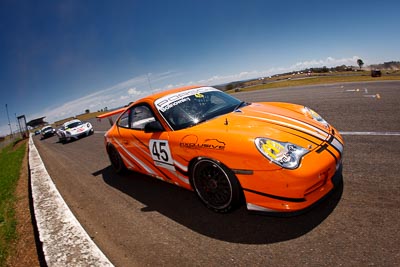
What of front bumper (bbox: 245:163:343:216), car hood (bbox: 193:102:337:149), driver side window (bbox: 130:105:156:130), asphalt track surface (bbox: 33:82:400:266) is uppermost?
driver side window (bbox: 130:105:156:130)

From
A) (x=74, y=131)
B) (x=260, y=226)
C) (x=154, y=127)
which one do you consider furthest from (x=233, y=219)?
(x=74, y=131)

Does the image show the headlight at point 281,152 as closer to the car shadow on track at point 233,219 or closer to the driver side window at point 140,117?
the car shadow on track at point 233,219

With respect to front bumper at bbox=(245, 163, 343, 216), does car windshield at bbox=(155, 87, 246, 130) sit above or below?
above

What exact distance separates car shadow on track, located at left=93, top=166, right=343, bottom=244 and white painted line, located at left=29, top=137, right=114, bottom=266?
0.97 metres

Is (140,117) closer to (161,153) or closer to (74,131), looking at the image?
(161,153)

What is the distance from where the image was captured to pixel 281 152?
254 centimetres

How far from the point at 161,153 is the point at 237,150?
1409 millimetres

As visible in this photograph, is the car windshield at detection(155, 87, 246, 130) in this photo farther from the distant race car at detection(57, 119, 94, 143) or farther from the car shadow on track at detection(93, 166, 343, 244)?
the distant race car at detection(57, 119, 94, 143)

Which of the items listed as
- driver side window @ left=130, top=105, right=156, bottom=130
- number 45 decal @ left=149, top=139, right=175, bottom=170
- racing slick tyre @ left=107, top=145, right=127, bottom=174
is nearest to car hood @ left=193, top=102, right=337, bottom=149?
number 45 decal @ left=149, top=139, right=175, bottom=170

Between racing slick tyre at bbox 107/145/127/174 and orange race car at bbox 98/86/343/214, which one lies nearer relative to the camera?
orange race car at bbox 98/86/343/214

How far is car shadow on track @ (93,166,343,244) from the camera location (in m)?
2.58

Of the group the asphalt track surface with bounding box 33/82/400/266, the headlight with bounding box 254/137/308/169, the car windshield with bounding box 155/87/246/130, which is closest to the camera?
the asphalt track surface with bounding box 33/82/400/266

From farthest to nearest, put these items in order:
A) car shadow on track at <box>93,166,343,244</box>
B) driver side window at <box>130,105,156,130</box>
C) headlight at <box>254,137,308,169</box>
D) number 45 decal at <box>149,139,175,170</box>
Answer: driver side window at <box>130,105,156,130</box> → number 45 decal at <box>149,139,175,170</box> → car shadow on track at <box>93,166,343,244</box> → headlight at <box>254,137,308,169</box>

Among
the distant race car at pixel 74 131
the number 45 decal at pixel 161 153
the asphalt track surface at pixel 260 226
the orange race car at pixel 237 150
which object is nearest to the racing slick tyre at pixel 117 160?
the asphalt track surface at pixel 260 226
